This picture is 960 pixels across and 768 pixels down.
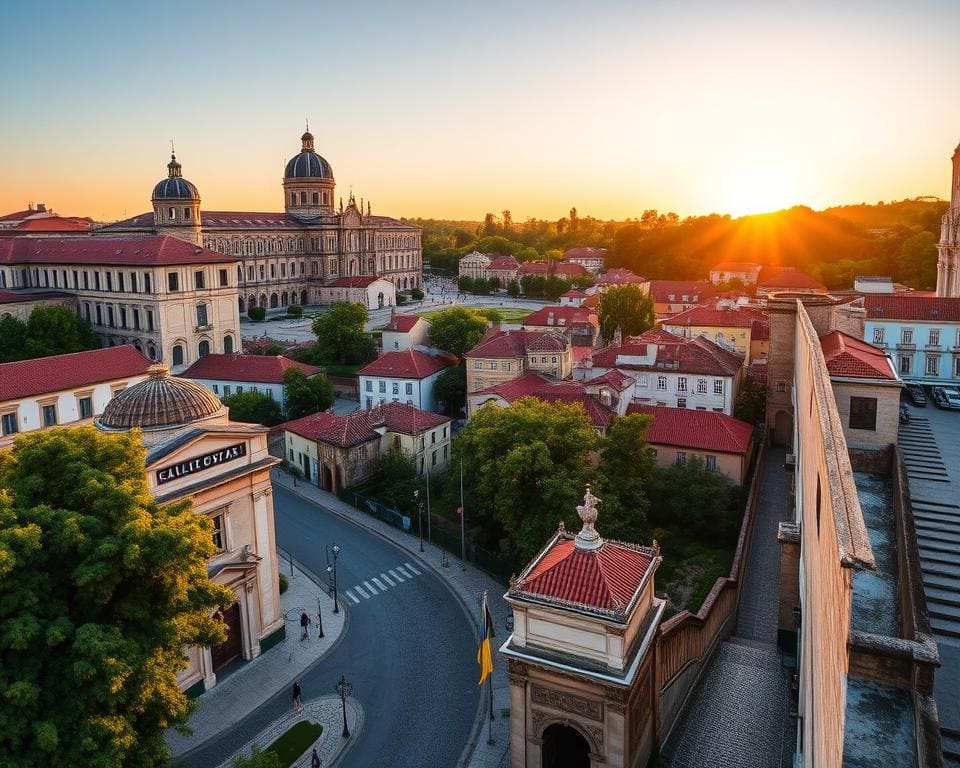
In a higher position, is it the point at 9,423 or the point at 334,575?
the point at 9,423

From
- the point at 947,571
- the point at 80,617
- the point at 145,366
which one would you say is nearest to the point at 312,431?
the point at 145,366

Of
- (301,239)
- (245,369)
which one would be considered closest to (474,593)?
(245,369)

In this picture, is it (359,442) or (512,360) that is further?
(512,360)

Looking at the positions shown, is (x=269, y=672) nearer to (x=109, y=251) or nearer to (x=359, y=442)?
(x=359, y=442)

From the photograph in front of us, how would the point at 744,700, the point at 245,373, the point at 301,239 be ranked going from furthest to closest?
the point at 301,239, the point at 245,373, the point at 744,700

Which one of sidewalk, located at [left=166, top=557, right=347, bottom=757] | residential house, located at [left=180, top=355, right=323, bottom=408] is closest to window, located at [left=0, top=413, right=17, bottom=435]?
residential house, located at [left=180, top=355, right=323, bottom=408]

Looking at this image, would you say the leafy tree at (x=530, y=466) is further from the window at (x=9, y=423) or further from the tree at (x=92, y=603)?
the window at (x=9, y=423)

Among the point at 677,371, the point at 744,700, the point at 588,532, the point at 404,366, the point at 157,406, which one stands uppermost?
the point at 157,406
